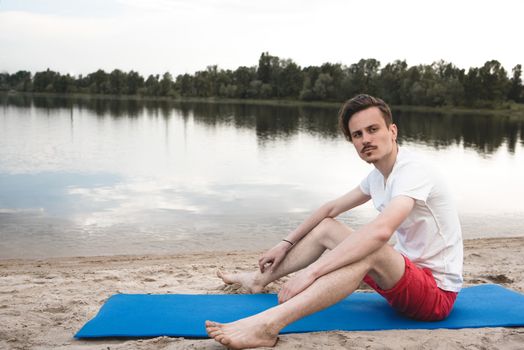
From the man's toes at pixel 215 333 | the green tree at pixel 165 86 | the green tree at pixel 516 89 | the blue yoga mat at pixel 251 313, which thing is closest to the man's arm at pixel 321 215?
the blue yoga mat at pixel 251 313

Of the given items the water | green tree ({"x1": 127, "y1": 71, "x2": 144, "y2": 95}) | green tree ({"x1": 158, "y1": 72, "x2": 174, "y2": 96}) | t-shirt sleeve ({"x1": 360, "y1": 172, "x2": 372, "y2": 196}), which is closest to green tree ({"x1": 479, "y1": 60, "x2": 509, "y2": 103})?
the water

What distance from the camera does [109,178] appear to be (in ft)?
47.5

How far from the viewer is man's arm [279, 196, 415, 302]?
9.96 ft

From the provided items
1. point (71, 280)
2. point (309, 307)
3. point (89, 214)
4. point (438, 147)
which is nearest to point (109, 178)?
point (89, 214)

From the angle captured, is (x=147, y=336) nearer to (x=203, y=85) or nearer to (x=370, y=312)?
(x=370, y=312)

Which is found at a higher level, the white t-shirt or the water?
the white t-shirt

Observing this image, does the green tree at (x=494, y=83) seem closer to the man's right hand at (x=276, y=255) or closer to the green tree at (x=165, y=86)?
the green tree at (x=165, y=86)

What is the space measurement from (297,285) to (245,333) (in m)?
0.42

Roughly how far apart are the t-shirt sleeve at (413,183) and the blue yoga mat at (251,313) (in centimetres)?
98

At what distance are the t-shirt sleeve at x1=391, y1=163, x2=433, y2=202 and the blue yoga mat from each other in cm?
98

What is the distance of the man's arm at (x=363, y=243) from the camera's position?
3.04m

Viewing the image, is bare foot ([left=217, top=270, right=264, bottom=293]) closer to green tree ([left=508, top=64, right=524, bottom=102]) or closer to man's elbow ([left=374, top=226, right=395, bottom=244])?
man's elbow ([left=374, top=226, right=395, bottom=244])

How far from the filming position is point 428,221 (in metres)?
3.33

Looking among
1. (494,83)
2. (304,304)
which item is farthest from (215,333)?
(494,83)
